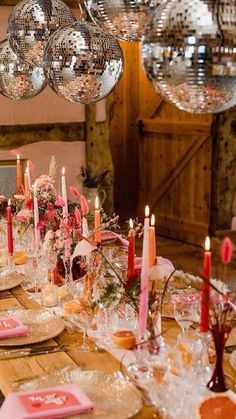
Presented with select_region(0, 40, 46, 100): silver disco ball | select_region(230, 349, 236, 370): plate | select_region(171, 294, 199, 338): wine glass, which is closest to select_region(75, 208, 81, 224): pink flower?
Answer: select_region(171, 294, 199, 338): wine glass

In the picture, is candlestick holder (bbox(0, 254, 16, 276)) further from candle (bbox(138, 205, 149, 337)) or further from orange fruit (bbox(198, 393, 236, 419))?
orange fruit (bbox(198, 393, 236, 419))

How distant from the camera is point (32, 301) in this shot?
2.62m

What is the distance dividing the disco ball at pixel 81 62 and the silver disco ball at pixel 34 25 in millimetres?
355

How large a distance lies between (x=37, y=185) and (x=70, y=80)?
0.68 metres

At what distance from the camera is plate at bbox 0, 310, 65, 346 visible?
2.17m

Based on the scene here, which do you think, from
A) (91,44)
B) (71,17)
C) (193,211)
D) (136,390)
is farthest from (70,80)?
(193,211)

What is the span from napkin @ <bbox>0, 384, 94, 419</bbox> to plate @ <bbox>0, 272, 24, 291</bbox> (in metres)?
1.04

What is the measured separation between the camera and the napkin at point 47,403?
5.38 feet

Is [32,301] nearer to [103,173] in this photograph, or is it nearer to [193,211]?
[103,173]

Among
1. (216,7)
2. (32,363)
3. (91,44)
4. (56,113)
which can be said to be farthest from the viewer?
(56,113)

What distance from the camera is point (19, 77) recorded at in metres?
3.31

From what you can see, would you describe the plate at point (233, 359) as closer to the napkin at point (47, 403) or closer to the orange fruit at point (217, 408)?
the orange fruit at point (217, 408)

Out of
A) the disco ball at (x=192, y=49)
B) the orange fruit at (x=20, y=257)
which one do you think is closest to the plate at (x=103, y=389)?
the disco ball at (x=192, y=49)

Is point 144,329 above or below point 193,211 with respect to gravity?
above
